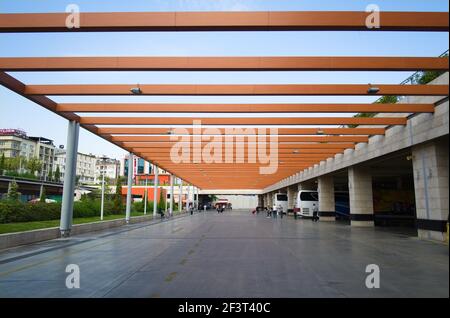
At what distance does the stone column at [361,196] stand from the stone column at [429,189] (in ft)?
27.4

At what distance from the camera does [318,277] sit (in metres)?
7.45

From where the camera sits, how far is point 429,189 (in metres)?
14.9

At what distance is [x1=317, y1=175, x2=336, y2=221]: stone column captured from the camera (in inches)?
1297

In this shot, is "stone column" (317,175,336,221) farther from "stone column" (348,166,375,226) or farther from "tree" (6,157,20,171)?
"tree" (6,157,20,171)

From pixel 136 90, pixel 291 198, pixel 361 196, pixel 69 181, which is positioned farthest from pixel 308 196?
pixel 136 90

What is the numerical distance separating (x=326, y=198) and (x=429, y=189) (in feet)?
60.8

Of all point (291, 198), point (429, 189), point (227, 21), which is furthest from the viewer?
point (291, 198)

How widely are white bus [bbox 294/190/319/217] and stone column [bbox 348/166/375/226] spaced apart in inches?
509

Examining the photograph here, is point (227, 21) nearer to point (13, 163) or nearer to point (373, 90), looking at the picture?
point (373, 90)

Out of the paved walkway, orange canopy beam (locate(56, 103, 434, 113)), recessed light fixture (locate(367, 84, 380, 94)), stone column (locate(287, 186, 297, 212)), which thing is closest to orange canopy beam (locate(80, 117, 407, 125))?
orange canopy beam (locate(56, 103, 434, 113))
